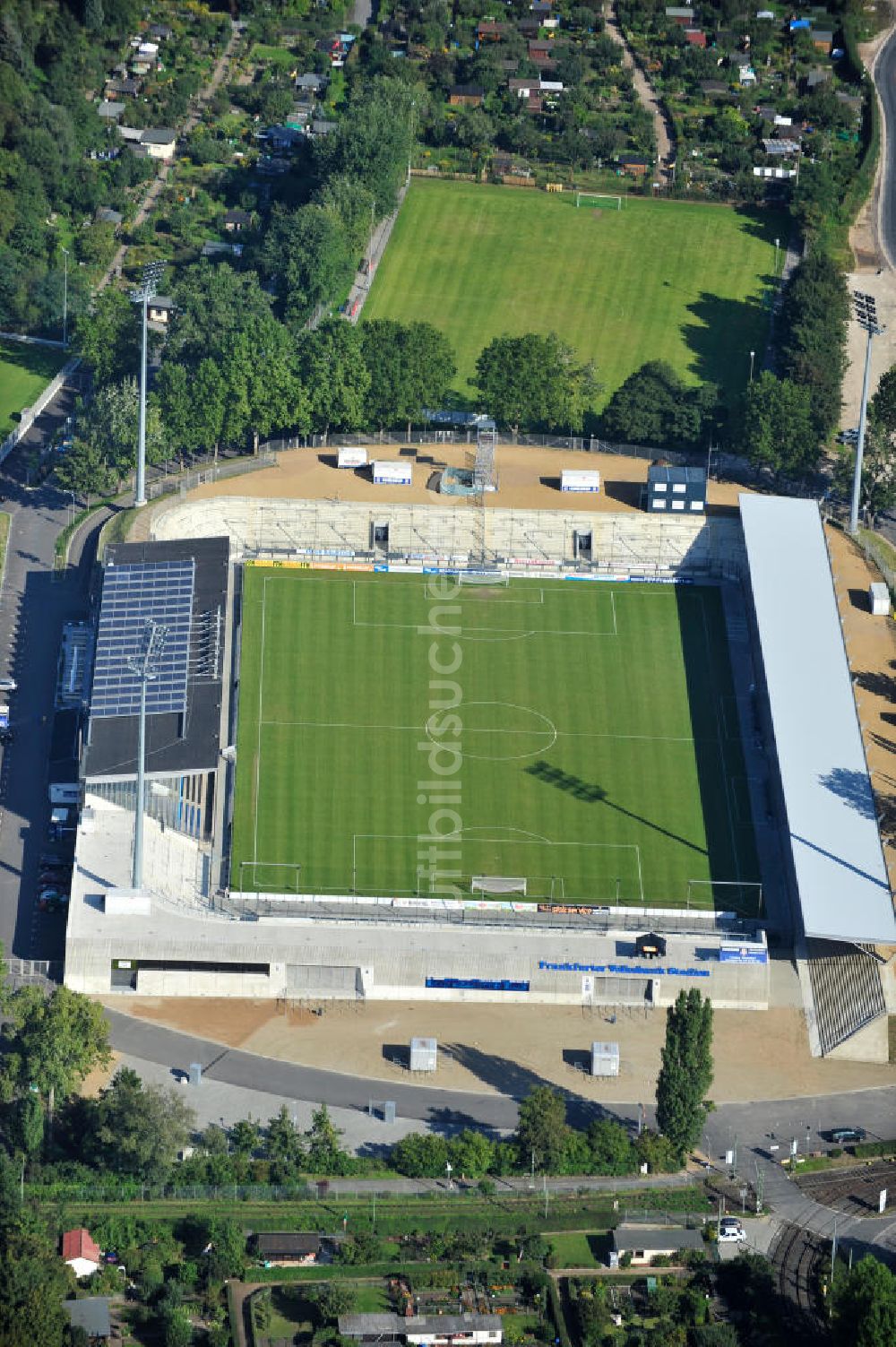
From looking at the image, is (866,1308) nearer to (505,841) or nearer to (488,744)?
(505,841)

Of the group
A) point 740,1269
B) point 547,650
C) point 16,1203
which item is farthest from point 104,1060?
point 547,650

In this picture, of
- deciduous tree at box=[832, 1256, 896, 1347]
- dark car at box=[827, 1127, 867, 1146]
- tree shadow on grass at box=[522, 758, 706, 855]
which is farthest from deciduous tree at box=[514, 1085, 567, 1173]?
tree shadow on grass at box=[522, 758, 706, 855]

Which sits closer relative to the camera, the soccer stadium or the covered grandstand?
the soccer stadium

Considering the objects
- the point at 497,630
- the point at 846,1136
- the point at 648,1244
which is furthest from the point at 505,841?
the point at 648,1244

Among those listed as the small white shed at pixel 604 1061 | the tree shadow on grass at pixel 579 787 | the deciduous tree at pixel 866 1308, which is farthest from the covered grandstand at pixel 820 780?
the deciduous tree at pixel 866 1308

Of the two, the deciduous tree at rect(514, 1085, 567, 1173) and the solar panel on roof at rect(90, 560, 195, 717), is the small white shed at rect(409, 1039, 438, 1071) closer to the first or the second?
the deciduous tree at rect(514, 1085, 567, 1173)

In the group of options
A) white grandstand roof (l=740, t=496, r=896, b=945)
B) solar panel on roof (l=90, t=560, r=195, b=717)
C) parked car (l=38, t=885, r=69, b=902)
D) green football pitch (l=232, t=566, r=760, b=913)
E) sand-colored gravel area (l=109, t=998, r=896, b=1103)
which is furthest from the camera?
solar panel on roof (l=90, t=560, r=195, b=717)
